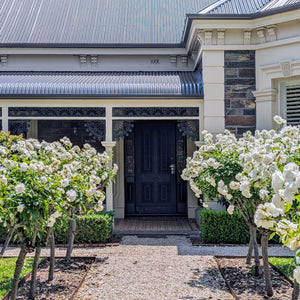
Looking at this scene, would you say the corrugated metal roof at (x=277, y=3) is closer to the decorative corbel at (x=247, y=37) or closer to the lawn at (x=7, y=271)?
the decorative corbel at (x=247, y=37)

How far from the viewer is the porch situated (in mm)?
8172

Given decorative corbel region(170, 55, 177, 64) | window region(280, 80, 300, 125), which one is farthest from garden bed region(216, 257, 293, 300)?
decorative corbel region(170, 55, 177, 64)

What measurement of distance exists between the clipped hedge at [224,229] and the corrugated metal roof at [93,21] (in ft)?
15.9

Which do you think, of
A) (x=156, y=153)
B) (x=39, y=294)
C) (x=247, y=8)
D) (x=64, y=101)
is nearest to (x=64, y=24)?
(x=64, y=101)

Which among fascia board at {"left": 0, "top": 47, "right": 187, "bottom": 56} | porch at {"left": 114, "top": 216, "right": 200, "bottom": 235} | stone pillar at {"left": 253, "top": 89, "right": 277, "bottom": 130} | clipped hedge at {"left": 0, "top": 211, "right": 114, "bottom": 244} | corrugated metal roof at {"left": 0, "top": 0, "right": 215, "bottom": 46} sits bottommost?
porch at {"left": 114, "top": 216, "right": 200, "bottom": 235}

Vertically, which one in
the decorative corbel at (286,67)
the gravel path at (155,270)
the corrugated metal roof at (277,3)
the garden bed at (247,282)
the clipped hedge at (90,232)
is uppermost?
the corrugated metal roof at (277,3)

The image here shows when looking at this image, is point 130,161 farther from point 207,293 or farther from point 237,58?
point 207,293

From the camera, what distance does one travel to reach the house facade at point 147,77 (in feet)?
25.8

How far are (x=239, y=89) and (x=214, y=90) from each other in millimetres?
497

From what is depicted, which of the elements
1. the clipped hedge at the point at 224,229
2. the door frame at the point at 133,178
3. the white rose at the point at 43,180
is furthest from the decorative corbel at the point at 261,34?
the white rose at the point at 43,180

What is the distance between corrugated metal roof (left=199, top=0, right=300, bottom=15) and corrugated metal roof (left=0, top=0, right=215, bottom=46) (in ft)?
6.89

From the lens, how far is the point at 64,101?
812 centimetres

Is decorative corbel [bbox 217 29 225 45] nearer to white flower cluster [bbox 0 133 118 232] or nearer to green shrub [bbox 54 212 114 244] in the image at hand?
green shrub [bbox 54 212 114 244]

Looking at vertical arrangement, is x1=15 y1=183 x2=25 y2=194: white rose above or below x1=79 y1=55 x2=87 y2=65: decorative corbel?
below
